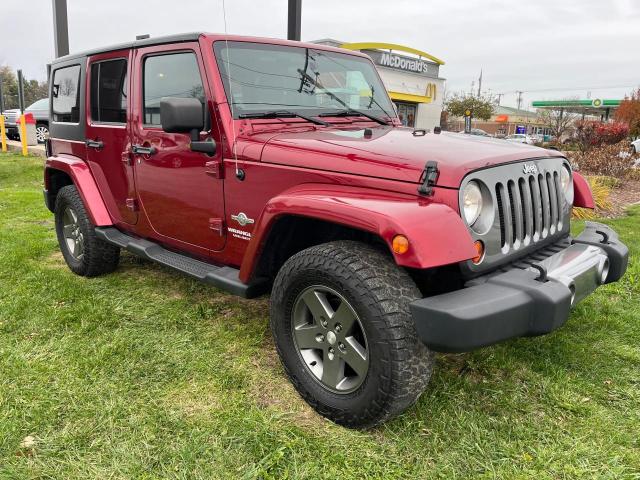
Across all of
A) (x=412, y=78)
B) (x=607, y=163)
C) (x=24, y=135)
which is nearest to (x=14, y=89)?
(x=412, y=78)

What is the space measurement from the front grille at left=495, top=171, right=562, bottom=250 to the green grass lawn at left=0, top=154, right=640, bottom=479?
32.6 inches

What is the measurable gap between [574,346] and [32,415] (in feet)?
9.94

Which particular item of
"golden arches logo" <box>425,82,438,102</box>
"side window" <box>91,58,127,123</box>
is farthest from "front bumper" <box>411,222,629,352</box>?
"golden arches logo" <box>425,82,438,102</box>

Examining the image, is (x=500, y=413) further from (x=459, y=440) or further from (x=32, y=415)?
(x=32, y=415)

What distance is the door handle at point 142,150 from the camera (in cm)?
348

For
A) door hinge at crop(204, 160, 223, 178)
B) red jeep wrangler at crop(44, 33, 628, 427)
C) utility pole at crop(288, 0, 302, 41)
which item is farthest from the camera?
utility pole at crop(288, 0, 302, 41)

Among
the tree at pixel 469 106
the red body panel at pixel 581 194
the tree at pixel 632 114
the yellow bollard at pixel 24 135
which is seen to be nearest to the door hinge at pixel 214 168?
the red body panel at pixel 581 194

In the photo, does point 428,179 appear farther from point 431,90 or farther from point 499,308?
point 431,90

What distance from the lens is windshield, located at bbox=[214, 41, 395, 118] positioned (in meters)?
3.10

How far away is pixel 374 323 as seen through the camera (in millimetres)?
2186

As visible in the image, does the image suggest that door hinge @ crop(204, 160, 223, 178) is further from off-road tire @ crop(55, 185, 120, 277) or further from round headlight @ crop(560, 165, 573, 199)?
round headlight @ crop(560, 165, 573, 199)

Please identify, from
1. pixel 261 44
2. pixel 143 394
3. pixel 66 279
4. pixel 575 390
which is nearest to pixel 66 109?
pixel 66 279

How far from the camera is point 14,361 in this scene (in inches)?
119

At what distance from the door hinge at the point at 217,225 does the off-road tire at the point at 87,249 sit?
5.08ft
